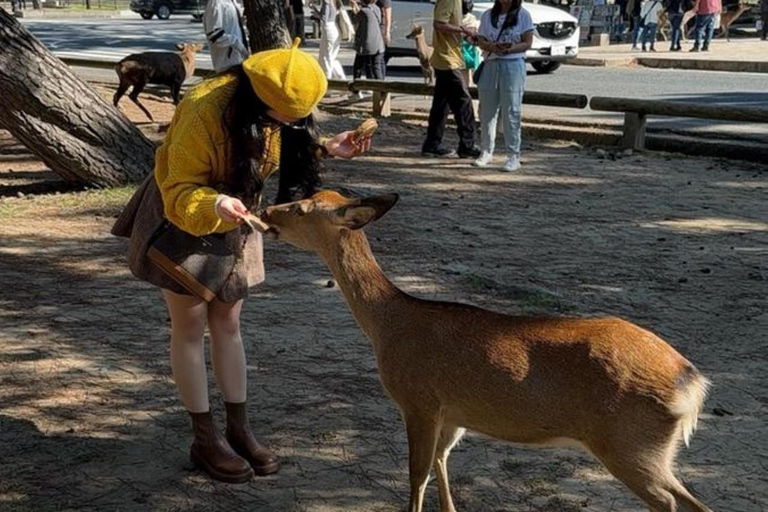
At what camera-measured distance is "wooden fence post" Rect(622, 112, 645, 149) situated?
10.7m

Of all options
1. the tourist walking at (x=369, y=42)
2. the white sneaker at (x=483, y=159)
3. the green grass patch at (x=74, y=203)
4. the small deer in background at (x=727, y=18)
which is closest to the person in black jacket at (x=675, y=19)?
the small deer in background at (x=727, y=18)

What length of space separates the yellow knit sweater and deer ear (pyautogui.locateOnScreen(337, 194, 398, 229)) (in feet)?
1.29

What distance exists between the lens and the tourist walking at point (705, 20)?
78.5 ft

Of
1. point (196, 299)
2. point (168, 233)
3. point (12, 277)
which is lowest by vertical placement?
point (12, 277)

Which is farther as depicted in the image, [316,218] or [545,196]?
[545,196]

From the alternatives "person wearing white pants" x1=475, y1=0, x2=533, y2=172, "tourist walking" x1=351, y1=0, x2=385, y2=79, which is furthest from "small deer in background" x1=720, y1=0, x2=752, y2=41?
"person wearing white pants" x1=475, y1=0, x2=533, y2=172

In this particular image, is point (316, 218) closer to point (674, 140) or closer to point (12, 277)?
point (12, 277)

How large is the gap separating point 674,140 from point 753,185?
184 centimetres

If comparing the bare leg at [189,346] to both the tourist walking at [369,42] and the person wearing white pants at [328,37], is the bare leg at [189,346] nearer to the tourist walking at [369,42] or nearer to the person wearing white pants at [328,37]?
the tourist walking at [369,42]

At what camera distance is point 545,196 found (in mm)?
8703

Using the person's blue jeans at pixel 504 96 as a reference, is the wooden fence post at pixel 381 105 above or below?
below

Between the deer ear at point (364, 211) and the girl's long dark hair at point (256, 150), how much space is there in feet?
1.03

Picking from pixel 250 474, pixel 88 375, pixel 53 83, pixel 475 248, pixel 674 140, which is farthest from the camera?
pixel 674 140

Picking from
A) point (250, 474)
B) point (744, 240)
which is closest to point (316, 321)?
point (250, 474)
